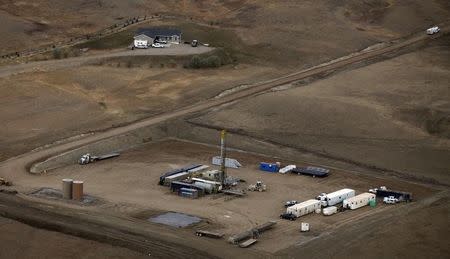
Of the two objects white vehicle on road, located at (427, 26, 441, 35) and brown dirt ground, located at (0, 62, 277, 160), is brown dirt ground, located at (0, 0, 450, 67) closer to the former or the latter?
white vehicle on road, located at (427, 26, 441, 35)

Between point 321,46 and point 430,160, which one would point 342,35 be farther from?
point 430,160

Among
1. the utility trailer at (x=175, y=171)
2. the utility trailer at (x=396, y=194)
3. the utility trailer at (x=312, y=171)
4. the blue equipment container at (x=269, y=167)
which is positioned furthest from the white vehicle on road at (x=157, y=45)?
the utility trailer at (x=396, y=194)

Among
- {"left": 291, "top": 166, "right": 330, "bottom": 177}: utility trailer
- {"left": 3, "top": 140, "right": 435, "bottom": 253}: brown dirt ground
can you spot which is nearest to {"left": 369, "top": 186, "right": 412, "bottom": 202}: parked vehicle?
{"left": 3, "top": 140, "right": 435, "bottom": 253}: brown dirt ground

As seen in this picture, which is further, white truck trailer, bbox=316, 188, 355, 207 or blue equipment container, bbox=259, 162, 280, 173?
blue equipment container, bbox=259, 162, 280, 173

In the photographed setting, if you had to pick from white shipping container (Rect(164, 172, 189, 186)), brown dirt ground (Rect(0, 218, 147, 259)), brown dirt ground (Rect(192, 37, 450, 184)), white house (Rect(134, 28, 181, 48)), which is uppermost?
white house (Rect(134, 28, 181, 48))

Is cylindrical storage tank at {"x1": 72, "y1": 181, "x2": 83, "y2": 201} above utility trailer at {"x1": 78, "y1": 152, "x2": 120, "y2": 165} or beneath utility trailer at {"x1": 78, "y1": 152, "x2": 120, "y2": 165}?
above

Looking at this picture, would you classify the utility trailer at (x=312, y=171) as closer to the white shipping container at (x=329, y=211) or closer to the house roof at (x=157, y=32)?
the white shipping container at (x=329, y=211)
